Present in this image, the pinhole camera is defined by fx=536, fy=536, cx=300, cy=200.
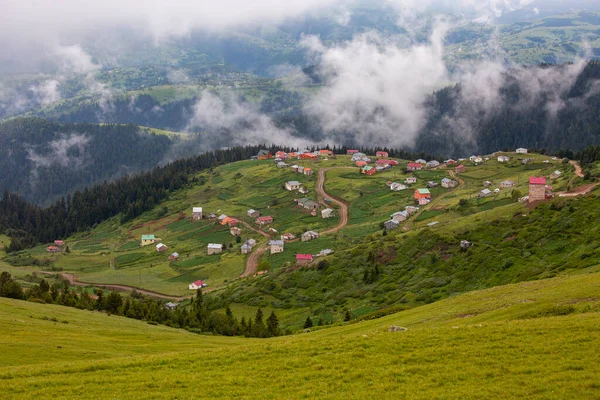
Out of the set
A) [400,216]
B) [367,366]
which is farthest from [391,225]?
[367,366]

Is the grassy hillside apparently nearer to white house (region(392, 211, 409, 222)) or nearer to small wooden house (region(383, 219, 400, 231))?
small wooden house (region(383, 219, 400, 231))

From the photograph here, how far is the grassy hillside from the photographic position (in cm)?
2516

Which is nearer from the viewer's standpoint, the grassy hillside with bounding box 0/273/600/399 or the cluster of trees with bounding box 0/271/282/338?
the grassy hillside with bounding box 0/273/600/399

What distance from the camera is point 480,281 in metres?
80.6

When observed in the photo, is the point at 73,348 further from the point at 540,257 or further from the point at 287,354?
the point at 540,257

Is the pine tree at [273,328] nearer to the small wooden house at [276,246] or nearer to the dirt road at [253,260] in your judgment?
the dirt road at [253,260]

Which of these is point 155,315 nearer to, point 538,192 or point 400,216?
point 538,192

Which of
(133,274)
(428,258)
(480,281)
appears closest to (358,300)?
(428,258)

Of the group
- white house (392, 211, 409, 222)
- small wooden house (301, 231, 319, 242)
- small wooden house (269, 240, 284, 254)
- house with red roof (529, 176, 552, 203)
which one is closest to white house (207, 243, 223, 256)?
small wooden house (269, 240, 284, 254)

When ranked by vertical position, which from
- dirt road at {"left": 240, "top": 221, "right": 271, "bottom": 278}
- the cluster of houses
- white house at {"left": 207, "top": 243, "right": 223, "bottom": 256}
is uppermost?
the cluster of houses

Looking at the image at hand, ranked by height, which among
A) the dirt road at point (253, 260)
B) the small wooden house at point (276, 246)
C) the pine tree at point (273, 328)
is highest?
the pine tree at point (273, 328)

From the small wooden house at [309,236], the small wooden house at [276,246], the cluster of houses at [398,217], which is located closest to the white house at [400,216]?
the cluster of houses at [398,217]

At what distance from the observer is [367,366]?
2905 cm

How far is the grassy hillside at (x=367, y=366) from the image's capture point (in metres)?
25.2
